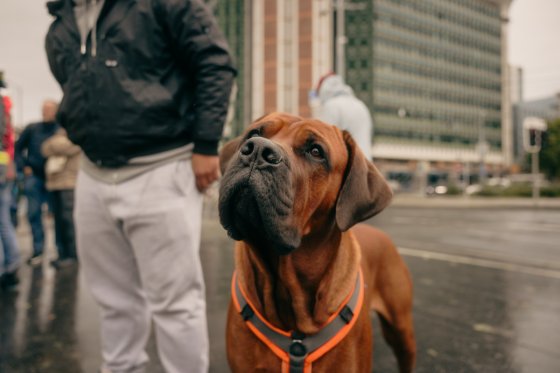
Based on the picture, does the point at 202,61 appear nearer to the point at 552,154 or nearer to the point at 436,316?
the point at 436,316

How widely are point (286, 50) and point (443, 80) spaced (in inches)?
1121

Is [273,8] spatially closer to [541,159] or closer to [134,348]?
[541,159]

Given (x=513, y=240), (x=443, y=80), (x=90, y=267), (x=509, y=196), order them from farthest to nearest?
(x=443, y=80), (x=509, y=196), (x=513, y=240), (x=90, y=267)

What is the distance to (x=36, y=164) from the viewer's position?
20.0 feet

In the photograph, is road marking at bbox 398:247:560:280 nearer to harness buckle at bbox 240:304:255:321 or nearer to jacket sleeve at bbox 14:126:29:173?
harness buckle at bbox 240:304:255:321

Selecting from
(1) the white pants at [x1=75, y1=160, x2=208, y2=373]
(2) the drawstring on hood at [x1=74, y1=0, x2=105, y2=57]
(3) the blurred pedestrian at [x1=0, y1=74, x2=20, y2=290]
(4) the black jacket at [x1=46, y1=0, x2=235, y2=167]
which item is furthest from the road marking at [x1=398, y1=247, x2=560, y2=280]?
(2) the drawstring on hood at [x1=74, y1=0, x2=105, y2=57]

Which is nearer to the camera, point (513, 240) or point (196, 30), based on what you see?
point (196, 30)

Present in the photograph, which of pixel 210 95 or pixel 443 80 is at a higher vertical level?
pixel 443 80

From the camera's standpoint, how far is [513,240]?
29.5 feet

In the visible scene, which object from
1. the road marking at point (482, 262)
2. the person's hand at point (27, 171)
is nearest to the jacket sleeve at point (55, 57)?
the person's hand at point (27, 171)

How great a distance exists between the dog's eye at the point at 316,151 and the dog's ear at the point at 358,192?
16 cm

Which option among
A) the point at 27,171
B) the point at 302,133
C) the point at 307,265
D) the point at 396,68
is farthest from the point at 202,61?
Answer: the point at 396,68

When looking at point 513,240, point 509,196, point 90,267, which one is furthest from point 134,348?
point 509,196

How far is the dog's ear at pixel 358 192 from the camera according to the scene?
6.17 ft
